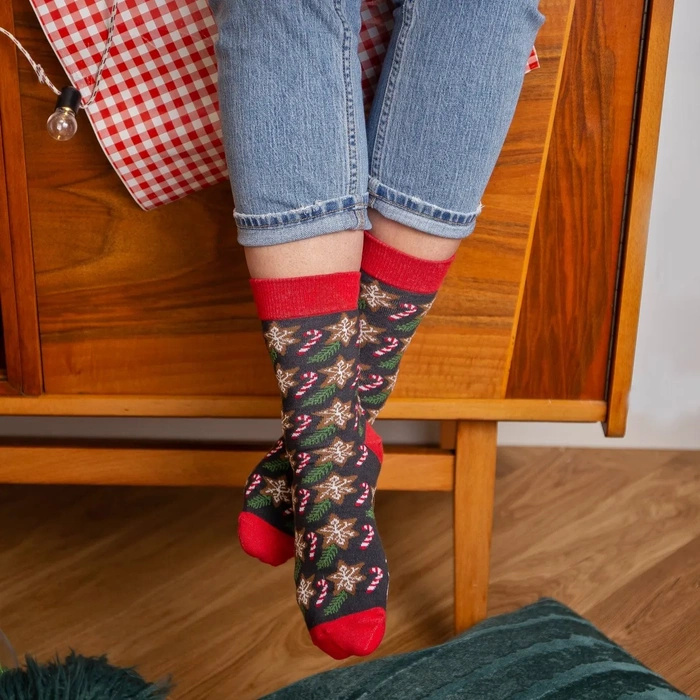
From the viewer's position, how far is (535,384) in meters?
0.91

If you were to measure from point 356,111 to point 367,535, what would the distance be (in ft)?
1.12

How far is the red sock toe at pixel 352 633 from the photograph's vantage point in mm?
696

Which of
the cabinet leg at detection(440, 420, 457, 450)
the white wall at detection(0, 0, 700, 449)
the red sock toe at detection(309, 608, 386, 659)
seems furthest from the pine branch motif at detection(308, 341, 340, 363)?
the white wall at detection(0, 0, 700, 449)

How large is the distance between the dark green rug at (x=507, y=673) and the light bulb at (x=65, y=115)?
1.78ft

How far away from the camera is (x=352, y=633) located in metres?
0.70

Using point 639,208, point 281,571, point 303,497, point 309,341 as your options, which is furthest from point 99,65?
point 281,571

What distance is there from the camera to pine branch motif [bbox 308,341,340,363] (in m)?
0.70

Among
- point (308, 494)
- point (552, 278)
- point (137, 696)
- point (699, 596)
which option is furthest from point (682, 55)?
point (137, 696)

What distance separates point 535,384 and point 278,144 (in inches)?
15.5

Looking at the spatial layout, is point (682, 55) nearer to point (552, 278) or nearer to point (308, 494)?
point (552, 278)

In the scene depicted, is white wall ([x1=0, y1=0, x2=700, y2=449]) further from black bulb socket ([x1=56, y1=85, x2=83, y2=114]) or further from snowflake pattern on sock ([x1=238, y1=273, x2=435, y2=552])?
black bulb socket ([x1=56, y1=85, x2=83, y2=114])

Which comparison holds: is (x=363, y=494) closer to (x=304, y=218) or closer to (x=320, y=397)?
(x=320, y=397)

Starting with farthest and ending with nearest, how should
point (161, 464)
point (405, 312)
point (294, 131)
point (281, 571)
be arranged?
point (281, 571) < point (161, 464) < point (405, 312) < point (294, 131)

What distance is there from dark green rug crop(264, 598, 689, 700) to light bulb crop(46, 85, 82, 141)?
0.54 metres
